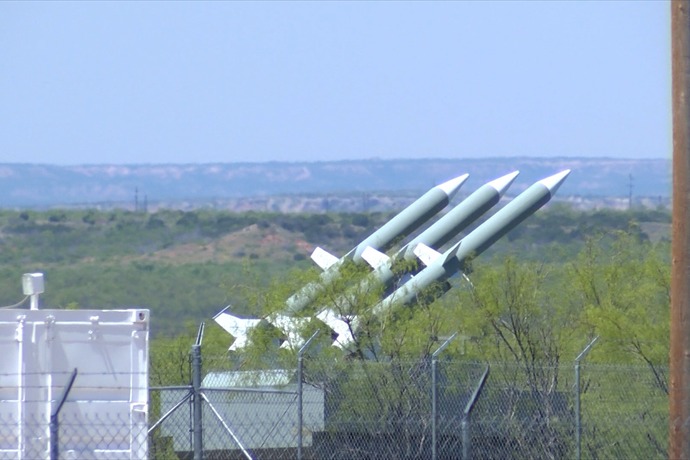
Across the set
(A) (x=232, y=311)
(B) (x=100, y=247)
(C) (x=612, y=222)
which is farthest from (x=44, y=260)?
(A) (x=232, y=311)

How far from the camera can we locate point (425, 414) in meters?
12.8

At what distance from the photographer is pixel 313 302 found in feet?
49.7

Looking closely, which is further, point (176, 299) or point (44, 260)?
point (44, 260)

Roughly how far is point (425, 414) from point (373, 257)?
602 centimetres

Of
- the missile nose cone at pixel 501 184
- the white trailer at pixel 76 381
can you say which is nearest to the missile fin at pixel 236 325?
the missile nose cone at pixel 501 184

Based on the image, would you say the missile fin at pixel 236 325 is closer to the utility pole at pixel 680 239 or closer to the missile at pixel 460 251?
Answer: the missile at pixel 460 251

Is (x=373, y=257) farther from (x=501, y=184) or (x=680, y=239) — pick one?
(x=680, y=239)

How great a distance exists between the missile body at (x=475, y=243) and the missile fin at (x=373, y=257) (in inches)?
23.1

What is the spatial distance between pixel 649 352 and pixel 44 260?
47429 millimetres

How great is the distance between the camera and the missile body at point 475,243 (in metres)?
16.6

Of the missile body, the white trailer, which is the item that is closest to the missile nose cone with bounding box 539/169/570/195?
the missile body

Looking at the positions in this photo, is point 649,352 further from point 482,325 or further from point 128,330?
point 128,330

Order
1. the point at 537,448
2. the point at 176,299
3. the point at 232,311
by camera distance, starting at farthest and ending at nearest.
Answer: the point at 176,299 → the point at 232,311 → the point at 537,448

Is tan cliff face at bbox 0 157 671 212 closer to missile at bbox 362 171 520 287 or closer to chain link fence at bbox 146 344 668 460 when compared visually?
missile at bbox 362 171 520 287
